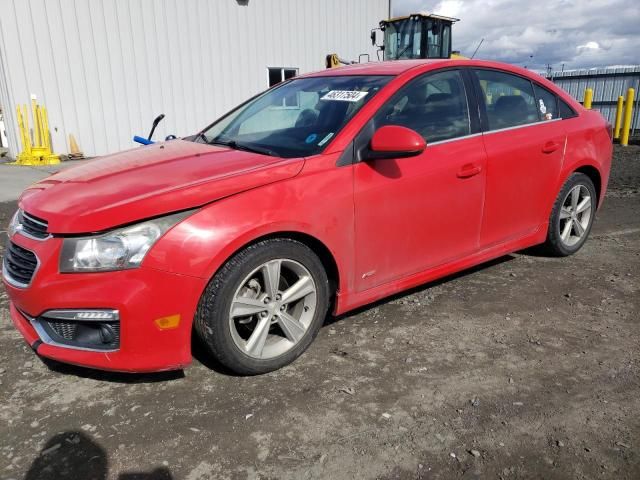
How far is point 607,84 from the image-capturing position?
18344mm

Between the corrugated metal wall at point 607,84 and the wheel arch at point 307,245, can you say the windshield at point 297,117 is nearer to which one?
the wheel arch at point 307,245

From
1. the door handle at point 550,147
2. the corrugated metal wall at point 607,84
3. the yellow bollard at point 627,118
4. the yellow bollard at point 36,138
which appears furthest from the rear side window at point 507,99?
the corrugated metal wall at point 607,84

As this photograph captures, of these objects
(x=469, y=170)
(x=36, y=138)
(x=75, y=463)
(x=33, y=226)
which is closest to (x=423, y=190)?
(x=469, y=170)

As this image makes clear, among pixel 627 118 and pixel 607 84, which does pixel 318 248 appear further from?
pixel 607 84

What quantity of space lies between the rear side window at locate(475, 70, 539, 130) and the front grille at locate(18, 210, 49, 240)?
2798 millimetres

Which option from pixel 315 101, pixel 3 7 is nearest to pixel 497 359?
pixel 315 101

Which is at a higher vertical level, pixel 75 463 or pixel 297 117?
pixel 297 117

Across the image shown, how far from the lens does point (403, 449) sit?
2.18 m

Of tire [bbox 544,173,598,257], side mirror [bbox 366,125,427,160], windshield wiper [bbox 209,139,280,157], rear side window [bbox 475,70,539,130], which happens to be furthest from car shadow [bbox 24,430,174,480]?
tire [bbox 544,173,598,257]

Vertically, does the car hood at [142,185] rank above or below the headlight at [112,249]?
above

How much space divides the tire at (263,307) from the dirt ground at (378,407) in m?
0.14

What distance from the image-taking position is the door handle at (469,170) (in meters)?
3.28

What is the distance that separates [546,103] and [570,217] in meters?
1.00

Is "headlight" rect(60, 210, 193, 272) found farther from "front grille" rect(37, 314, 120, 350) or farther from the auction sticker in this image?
the auction sticker
